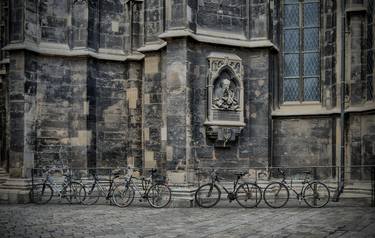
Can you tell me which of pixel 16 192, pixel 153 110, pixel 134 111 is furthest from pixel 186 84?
pixel 16 192

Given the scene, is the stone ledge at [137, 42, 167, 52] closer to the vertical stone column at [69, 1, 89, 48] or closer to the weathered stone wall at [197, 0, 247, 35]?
the weathered stone wall at [197, 0, 247, 35]

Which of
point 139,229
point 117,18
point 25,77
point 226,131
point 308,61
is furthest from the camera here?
point 117,18

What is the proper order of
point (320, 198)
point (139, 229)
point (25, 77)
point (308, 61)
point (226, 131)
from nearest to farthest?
point (139, 229) < point (320, 198) < point (226, 131) < point (25, 77) < point (308, 61)

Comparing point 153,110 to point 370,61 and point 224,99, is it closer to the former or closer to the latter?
point 224,99

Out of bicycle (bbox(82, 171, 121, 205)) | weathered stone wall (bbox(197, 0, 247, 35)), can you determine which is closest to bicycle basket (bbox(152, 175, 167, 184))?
bicycle (bbox(82, 171, 121, 205))

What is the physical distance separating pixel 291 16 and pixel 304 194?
6213mm

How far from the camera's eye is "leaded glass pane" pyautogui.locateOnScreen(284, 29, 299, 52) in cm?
1569

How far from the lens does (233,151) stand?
1401cm

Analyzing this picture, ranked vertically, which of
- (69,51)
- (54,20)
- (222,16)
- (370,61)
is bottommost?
(370,61)

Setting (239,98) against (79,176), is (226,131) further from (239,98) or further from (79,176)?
(79,176)

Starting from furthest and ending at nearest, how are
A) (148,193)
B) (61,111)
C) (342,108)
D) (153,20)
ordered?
(61,111), (153,20), (342,108), (148,193)

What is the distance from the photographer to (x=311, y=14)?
15.6 meters

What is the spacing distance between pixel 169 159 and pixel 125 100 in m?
4.02

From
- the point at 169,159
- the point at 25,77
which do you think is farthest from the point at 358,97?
the point at 25,77
